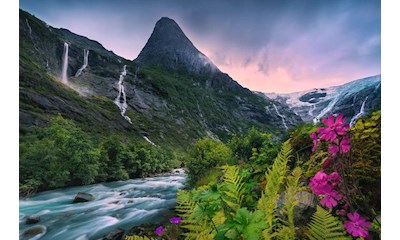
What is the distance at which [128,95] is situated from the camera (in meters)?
56.2

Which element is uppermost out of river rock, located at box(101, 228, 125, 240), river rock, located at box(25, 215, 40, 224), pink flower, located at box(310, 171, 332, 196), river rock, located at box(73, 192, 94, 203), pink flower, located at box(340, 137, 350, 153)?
pink flower, located at box(340, 137, 350, 153)

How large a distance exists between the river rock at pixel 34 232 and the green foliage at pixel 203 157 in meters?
3.97

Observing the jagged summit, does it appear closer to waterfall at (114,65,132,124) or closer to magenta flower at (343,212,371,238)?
magenta flower at (343,212,371,238)

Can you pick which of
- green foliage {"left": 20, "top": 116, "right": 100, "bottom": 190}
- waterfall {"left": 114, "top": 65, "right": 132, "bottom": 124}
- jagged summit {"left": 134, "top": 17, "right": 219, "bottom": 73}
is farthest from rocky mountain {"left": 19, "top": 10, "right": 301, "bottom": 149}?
green foliage {"left": 20, "top": 116, "right": 100, "bottom": 190}

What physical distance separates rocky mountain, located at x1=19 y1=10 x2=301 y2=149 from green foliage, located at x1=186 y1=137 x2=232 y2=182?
69.2 feet

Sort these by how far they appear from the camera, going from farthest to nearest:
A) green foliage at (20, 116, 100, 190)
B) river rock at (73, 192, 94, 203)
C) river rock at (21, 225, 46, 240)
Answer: green foliage at (20, 116, 100, 190) < river rock at (73, 192, 94, 203) < river rock at (21, 225, 46, 240)

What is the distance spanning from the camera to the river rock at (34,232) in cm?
524

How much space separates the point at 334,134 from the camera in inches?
29.5

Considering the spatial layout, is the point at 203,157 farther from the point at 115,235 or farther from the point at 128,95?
the point at 128,95

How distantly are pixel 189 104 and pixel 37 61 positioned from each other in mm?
38322

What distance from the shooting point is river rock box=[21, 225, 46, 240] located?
524 cm

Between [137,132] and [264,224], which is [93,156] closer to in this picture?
[264,224]

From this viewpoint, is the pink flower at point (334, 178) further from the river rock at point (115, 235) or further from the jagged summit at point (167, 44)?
the river rock at point (115, 235)

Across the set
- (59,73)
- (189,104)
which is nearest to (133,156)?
(59,73)
